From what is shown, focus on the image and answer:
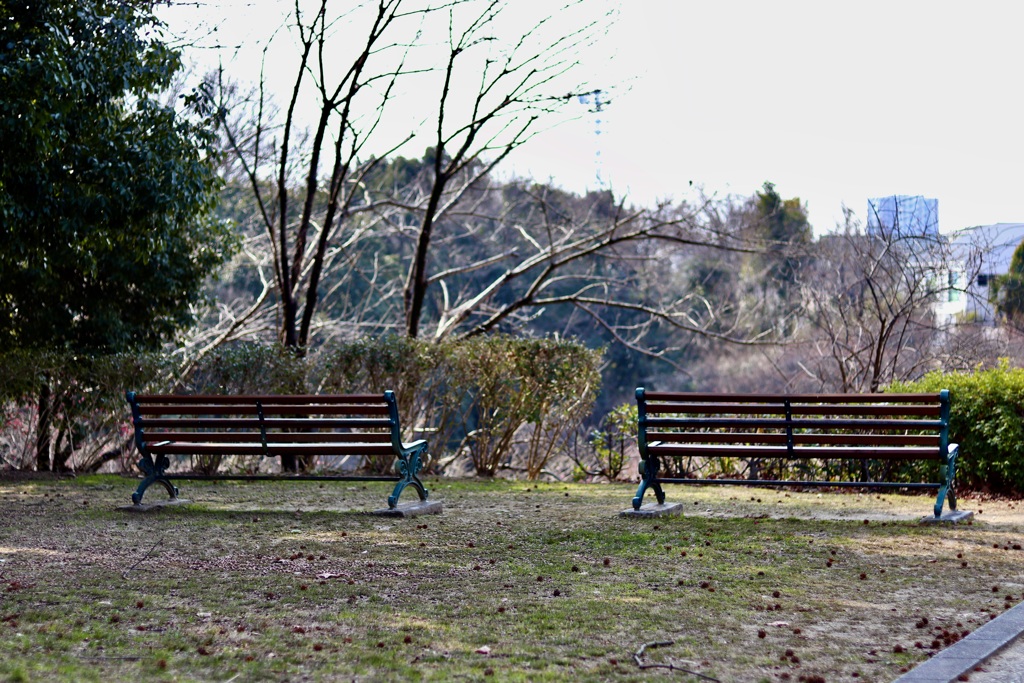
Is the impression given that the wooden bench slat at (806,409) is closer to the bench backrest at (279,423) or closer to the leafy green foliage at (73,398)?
the bench backrest at (279,423)

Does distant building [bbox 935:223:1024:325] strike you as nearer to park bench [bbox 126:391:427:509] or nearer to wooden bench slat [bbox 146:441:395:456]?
park bench [bbox 126:391:427:509]

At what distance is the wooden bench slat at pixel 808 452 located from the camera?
7066 mm

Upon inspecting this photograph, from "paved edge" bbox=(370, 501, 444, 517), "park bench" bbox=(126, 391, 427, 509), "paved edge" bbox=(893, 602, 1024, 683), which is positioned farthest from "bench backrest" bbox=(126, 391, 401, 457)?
"paved edge" bbox=(893, 602, 1024, 683)

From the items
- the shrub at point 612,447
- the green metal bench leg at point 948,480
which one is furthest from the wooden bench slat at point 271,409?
the shrub at point 612,447

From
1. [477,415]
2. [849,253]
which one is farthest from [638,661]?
[849,253]

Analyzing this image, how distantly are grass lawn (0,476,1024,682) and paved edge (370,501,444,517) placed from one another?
0.56 ft

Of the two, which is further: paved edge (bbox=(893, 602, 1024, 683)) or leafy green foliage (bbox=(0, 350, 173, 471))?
leafy green foliage (bbox=(0, 350, 173, 471))

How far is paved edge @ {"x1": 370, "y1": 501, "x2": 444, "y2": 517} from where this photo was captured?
7.41 meters

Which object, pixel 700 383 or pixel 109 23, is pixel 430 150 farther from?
pixel 109 23

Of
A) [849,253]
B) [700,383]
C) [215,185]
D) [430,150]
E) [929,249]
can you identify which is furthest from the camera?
[700,383]

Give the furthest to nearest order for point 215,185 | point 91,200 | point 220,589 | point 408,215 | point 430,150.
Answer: point 430,150
point 408,215
point 215,185
point 91,200
point 220,589

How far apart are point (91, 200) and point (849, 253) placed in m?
9.87

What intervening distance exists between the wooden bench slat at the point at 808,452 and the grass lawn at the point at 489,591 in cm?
42

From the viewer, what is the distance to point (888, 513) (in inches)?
299
